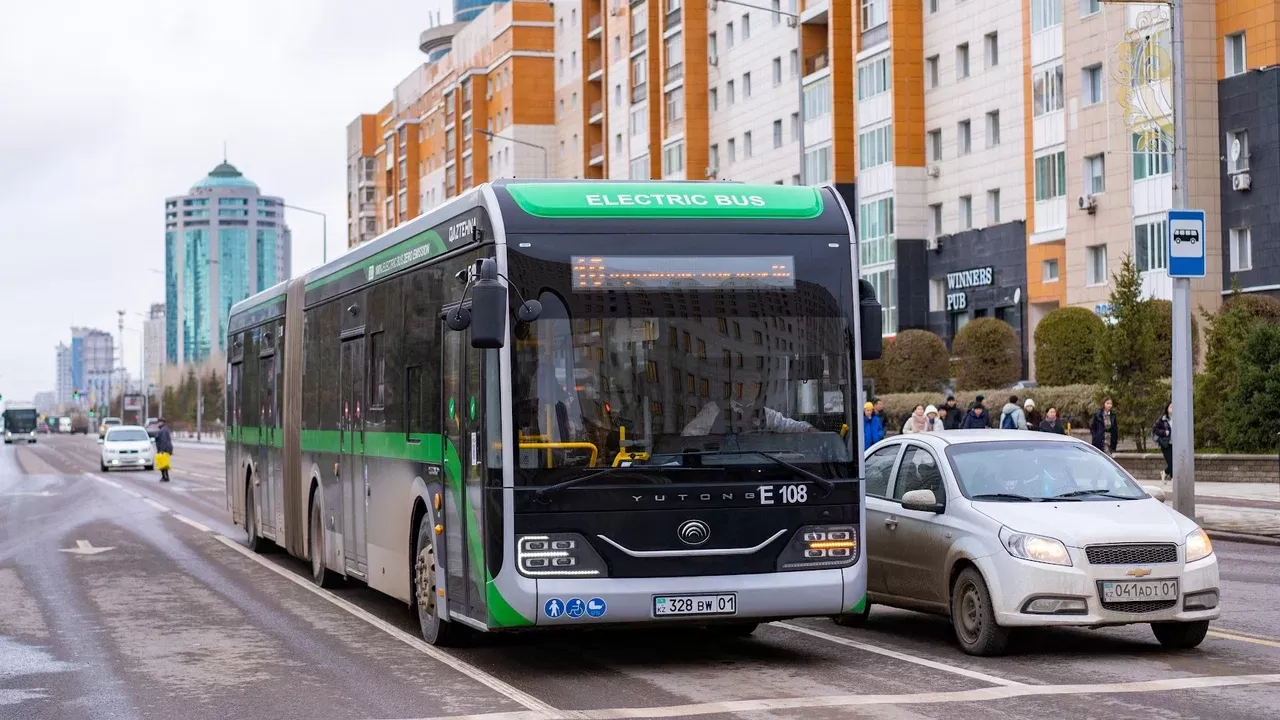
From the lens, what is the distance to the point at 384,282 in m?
14.4

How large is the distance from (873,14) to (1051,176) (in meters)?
13.0

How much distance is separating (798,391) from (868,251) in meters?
58.4

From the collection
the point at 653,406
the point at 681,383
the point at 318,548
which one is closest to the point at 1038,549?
the point at 681,383

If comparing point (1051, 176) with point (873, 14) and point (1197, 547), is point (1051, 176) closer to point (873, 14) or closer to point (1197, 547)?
point (873, 14)

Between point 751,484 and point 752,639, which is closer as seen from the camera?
point 751,484

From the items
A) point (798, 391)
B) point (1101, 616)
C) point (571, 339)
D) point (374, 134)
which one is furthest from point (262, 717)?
point (374, 134)

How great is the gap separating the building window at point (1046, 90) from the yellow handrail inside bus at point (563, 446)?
4789 centimetres

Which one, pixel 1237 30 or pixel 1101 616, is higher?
pixel 1237 30

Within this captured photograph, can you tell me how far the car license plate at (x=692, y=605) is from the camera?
35.5 ft

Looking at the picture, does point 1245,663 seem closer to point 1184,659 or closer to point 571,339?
point 1184,659

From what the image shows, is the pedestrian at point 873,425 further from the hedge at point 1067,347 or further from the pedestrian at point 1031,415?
the hedge at point 1067,347

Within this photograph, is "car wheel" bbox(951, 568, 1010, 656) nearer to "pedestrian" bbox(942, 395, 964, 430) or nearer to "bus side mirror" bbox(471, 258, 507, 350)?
"bus side mirror" bbox(471, 258, 507, 350)

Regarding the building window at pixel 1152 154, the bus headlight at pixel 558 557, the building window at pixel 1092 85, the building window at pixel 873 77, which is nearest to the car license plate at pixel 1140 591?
the bus headlight at pixel 558 557

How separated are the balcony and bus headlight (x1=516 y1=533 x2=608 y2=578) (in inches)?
2417
